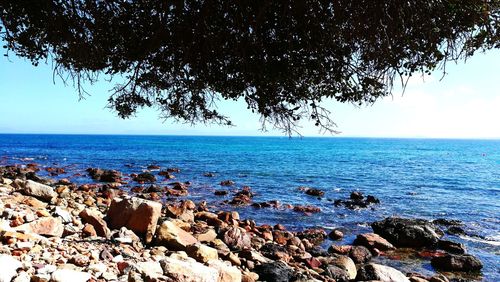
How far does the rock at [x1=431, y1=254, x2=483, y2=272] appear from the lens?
424 inches

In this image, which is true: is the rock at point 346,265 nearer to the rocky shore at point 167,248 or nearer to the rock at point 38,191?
the rocky shore at point 167,248

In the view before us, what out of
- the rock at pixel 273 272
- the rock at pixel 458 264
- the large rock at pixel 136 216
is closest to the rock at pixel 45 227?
the large rock at pixel 136 216

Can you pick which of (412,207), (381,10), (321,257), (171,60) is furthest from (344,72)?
(412,207)

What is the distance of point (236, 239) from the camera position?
10070mm


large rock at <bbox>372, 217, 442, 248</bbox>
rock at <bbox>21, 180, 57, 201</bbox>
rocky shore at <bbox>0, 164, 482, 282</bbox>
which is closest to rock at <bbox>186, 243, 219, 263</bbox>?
rocky shore at <bbox>0, 164, 482, 282</bbox>

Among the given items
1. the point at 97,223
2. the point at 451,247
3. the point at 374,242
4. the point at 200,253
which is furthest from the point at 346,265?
the point at 97,223

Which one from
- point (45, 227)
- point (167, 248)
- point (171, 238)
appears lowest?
point (167, 248)

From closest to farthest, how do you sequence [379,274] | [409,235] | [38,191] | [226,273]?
1. [226,273]
2. [379,274]
3. [38,191]
4. [409,235]

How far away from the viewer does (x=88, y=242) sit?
6.34 m

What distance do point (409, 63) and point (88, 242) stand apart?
613 centimetres

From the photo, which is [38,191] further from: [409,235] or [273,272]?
[409,235]

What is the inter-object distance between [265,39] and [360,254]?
865cm

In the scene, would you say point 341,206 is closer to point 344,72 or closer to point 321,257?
point 321,257

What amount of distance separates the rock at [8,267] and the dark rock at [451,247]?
43.7 feet
